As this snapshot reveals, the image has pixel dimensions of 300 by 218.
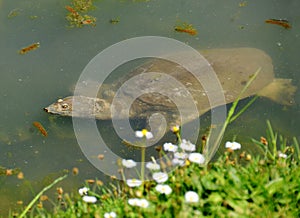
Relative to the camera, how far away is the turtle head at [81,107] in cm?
428

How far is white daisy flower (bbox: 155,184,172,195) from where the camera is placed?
217 cm

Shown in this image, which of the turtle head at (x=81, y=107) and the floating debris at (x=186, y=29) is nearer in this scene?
the turtle head at (x=81, y=107)

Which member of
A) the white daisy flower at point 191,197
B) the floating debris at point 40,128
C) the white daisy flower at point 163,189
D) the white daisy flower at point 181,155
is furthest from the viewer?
the floating debris at point 40,128

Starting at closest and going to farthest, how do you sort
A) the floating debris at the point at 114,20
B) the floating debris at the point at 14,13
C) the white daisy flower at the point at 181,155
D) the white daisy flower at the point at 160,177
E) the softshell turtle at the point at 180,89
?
the white daisy flower at the point at 160,177
the white daisy flower at the point at 181,155
the softshell turtle at the point at 180,89
the floating debris at the point at 114,20
the floating debris at the point at 14,13

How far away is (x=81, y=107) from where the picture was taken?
4402 mm

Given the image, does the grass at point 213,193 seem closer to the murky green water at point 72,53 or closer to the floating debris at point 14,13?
the murky green water at point 72,53

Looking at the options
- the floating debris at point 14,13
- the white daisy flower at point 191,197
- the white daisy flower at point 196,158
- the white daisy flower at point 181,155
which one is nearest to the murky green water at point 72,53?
the floating debris at point 14,13

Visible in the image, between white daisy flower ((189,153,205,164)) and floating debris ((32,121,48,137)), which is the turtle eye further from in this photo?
white daisy flower ((189,153,205,164))

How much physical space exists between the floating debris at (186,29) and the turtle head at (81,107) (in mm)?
1162

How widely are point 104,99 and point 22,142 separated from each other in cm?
91

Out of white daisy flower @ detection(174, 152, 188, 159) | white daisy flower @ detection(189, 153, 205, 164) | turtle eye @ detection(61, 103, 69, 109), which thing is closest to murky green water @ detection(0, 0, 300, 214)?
turtle eye @ detection(61, 103, 69, 109)

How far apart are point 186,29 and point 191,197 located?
317 cm

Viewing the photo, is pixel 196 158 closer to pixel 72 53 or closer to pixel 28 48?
pixel 72 53

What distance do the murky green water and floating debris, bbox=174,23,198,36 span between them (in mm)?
51
